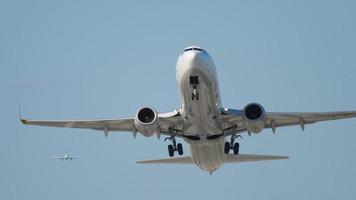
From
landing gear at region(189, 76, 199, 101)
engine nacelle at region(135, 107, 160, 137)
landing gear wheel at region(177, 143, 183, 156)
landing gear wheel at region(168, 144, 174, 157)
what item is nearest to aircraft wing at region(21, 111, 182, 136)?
landing gear wheel at region(168, 144, 174, 157)

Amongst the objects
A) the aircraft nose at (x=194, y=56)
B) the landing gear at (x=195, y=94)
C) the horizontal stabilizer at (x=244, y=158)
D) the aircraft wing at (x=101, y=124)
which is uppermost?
the aircraft nose at (x=194, y=56)

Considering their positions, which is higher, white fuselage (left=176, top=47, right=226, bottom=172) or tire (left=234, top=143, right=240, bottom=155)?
white fuselage (left=176, top=47, right=226, bottom=172)

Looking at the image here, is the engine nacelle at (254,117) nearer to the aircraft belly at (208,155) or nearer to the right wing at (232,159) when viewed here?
the aircraft belly at (208,155)

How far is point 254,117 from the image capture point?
128 feet

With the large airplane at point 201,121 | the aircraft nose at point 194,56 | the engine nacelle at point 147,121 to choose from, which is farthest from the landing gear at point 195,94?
the engine nacelle at point 147,121

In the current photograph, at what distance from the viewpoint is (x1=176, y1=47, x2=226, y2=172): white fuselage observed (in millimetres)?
37125

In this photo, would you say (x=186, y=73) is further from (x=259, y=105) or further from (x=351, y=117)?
(x=351, y=117)

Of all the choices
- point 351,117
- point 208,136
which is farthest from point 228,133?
point 351,117

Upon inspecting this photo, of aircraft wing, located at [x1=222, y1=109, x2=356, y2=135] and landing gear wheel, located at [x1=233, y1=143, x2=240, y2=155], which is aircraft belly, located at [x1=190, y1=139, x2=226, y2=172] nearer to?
landing gear wheel, located at [x1=233, y1=143, x2=240, y2=155]

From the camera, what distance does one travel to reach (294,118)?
44.4 metres

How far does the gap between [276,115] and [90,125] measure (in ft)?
39.3

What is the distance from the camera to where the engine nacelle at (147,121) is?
38875 mm

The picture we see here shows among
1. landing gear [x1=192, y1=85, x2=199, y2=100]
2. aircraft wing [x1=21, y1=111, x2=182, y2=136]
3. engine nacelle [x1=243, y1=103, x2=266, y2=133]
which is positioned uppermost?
landing gear [x1=192, y1=85, x2=199, y2=100]

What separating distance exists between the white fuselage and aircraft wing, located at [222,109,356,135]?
80 cm
